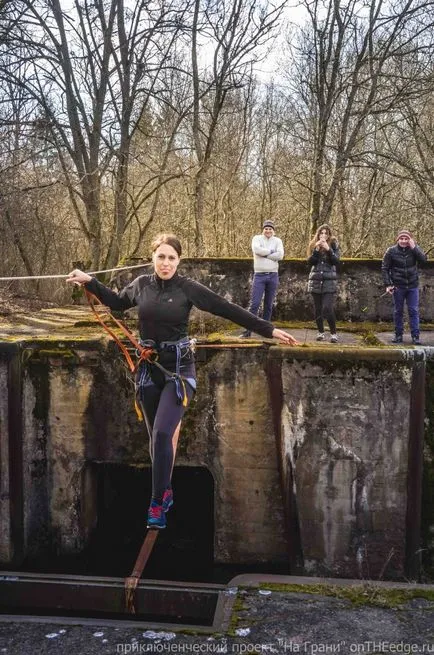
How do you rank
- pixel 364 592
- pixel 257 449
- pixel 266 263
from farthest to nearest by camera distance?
1. pixel 266 263
2. pixel 257 449
3. pixel 364 592

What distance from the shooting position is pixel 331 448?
657 centimetres

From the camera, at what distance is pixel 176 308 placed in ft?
15.4

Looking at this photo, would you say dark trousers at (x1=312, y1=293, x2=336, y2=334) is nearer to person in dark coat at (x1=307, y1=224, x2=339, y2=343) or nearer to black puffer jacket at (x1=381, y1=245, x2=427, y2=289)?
person in dark coat at (x1=307, y1=224, x2=339, y2=343)

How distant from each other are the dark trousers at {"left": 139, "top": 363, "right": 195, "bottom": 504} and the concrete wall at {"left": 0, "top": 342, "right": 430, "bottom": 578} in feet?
7.41

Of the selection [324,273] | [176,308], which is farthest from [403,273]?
[176,308]

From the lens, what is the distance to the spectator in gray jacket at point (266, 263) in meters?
8.16

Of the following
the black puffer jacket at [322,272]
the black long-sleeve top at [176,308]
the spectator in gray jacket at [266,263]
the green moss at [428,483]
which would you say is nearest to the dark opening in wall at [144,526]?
the green moss at [428,483]

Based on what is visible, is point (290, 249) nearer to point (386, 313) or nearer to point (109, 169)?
point (109, 169)

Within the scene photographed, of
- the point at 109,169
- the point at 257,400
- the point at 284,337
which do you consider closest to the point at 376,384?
the point at 257,400

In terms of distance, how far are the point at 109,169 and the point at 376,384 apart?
1229 centimetres

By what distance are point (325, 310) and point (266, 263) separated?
114cm

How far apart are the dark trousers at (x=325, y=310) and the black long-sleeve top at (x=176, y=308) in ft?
9.82

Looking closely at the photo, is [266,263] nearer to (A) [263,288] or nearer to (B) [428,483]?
(A) [263,288]

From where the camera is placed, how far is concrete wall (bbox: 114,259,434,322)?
9.95 meters
